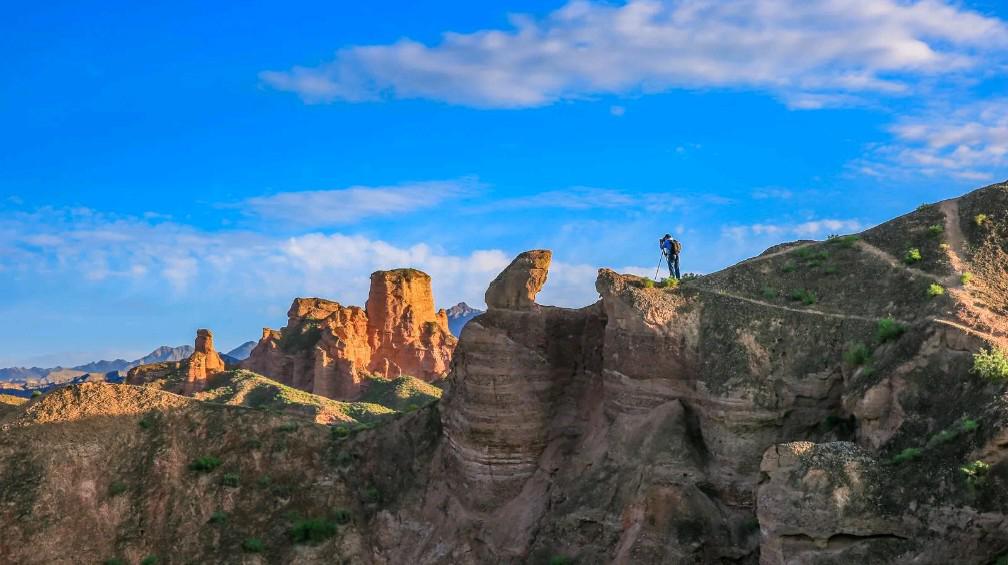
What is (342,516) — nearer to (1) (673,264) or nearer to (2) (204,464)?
(2) (204,464)

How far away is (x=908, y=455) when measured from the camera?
18531mm

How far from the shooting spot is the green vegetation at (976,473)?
55.8 feet

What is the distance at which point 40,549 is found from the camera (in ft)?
99.9

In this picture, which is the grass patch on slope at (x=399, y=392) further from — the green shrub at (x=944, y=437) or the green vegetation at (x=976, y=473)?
the green vegetation at (x=976, y=473)

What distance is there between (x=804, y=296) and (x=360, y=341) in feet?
239

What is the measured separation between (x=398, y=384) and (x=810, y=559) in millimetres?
72575

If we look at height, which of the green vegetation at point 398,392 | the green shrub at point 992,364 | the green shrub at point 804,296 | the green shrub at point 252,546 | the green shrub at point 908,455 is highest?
the green shrub at point 804,296

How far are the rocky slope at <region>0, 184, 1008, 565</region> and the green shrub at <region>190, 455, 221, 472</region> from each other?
1.01 ft

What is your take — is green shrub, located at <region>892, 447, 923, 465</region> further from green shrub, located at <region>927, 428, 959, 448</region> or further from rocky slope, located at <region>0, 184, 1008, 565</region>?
green shrub, located at <region>927, 428, 959, 448</region>

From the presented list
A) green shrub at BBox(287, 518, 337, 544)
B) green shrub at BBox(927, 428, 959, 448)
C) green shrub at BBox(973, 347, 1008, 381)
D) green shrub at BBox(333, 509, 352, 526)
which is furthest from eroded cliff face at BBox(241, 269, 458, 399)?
green shrub at BBox(927, 428, 959, 448)

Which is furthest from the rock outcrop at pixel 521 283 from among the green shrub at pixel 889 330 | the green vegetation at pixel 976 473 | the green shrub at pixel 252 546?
the green vegetation at pixel 976 473

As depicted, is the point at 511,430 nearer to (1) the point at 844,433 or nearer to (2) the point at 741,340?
(2) the point at 741,340

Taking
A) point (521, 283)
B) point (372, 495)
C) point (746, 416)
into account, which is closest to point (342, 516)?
point (372, 495)

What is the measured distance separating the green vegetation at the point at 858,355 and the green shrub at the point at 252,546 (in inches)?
849
